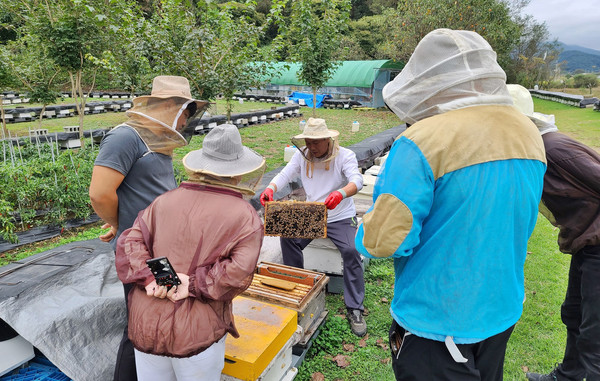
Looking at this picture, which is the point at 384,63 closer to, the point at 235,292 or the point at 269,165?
the point at 269,165

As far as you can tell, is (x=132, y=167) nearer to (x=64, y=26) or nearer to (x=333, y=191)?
(x=333, y=191)

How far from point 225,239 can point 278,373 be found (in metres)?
1.38

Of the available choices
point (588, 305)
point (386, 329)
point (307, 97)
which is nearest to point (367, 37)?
point (307, 97)

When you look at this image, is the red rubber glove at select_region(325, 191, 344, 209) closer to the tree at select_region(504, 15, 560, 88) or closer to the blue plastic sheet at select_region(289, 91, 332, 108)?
the blue plastic sheet at select_region(289, 91, 332, 108)

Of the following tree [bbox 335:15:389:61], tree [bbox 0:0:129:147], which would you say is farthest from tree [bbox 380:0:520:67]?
tree [bbox 0:0:129:147]

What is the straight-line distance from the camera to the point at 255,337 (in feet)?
8.26

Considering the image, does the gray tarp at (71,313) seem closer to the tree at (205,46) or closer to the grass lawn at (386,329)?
the grass lawn at (386,329)

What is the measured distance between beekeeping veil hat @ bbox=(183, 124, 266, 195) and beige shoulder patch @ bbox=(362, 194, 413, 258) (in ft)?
2.43

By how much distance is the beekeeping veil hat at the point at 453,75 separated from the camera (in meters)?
1.59

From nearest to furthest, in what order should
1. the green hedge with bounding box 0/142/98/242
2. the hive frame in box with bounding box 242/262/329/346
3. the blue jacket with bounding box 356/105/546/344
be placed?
the blue jacket with bounding box 356/105/546/344, the hive frame in box with bounding box 242/262/329/346, the green hedge with bounding box 0/142/98/242

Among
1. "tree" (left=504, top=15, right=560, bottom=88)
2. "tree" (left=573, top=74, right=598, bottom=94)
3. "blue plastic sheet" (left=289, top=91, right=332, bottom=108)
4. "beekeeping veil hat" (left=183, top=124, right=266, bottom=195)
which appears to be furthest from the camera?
"tree" (left=573, top=74, right=598, bottom=94)

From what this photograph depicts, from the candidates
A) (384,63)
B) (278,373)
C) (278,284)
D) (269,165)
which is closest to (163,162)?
(278,284)

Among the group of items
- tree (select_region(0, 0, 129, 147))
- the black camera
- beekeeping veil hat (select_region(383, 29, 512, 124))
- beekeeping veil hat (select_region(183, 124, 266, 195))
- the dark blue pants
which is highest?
tree (select_region(0, 0, 129, 147))

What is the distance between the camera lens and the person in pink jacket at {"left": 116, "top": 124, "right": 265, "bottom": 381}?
182 centimetres
